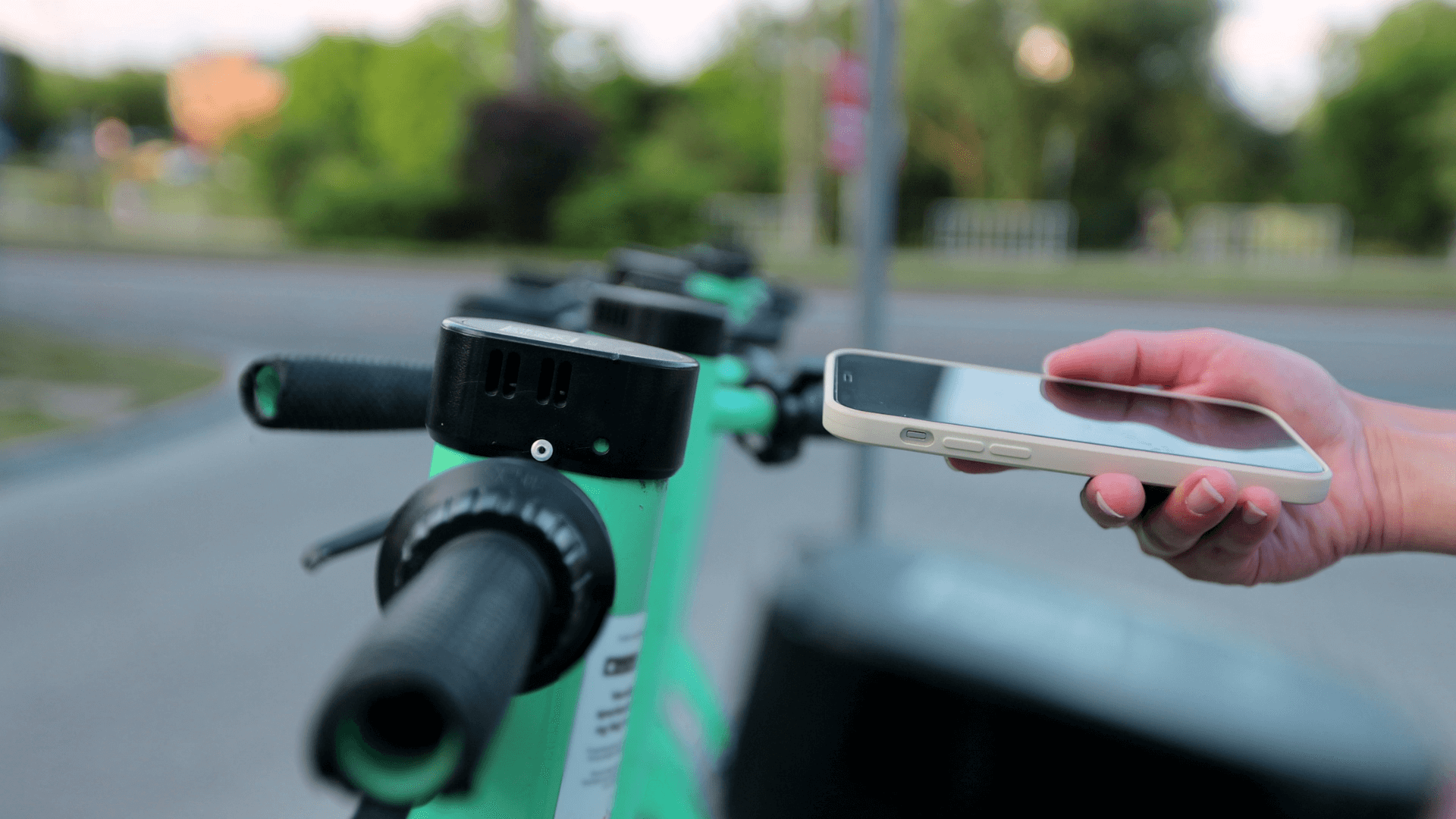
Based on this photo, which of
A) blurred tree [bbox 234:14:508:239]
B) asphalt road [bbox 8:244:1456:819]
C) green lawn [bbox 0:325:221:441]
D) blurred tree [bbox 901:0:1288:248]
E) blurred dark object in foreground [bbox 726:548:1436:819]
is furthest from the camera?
blurred tree [bbox 901:0:1288:248]

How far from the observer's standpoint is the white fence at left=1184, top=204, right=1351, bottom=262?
24312mm

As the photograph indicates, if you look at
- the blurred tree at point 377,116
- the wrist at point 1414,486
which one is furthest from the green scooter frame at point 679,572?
the blurred tree at point 377,116

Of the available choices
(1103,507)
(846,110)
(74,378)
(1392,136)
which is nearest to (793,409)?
(1103,507)

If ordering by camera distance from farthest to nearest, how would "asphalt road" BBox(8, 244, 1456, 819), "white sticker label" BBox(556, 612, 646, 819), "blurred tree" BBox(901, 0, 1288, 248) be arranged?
1. "blurred tree" BBox(901, 0, 1288, 248)
2. "asphalt road" BBox(8, 244, 1456, 819)
3. "white sticker label" BBox(556, 612, 646, 819)

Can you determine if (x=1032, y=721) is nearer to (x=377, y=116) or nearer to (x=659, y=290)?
(x=659, y=290)

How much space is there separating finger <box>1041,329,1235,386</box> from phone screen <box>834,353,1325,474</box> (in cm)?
9

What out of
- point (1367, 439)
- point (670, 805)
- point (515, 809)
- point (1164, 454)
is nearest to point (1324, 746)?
point (1367, 439)

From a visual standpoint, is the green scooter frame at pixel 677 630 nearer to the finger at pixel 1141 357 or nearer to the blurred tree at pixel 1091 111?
the finger at pixel 1141 357

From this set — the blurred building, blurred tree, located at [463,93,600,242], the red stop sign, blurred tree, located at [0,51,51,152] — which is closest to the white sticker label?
the red stop sign

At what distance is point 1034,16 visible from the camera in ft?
85.9

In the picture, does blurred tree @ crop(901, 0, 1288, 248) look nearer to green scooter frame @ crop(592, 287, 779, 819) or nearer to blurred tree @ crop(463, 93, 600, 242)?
blurred tree @ crop(463, 93, 600, 242)

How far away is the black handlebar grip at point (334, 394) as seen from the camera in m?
0.72

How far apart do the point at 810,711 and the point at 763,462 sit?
93 centimetres

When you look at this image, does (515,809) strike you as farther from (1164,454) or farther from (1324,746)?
(1324,746)
